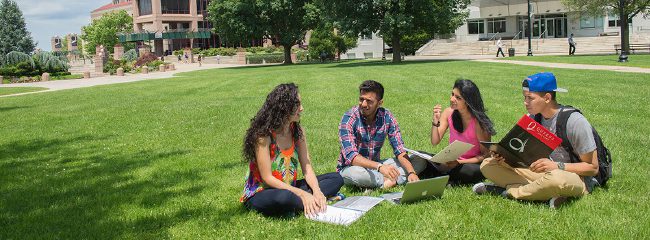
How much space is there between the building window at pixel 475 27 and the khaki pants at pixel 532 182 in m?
65.6

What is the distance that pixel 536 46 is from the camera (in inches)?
2098

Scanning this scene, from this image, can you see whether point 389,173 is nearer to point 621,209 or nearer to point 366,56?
point 621,209

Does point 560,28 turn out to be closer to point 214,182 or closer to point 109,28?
point 214,182

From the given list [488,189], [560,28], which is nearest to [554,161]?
[488,189]

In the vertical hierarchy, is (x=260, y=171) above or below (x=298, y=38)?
below

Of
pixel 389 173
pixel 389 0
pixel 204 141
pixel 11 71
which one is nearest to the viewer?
pixel 389 173

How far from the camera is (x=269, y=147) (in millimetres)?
4863

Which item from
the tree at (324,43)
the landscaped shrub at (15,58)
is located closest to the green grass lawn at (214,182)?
the landscaped shrub at (15,58)

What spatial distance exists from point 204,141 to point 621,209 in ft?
21.6

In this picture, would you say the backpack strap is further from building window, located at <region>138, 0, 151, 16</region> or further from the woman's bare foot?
building window, located at <region>138, 0, 151, 16</region>

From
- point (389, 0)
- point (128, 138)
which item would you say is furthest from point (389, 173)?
point (389, 0)

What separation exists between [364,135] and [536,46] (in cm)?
5197

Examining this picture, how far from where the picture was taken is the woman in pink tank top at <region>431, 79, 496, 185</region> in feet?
18.4

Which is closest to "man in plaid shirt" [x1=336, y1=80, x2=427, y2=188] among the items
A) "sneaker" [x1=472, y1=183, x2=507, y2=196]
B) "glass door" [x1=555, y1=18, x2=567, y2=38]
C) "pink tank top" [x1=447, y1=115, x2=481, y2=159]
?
"pink tank top" [x1=447, y1=115, x2=481, y2=159]
